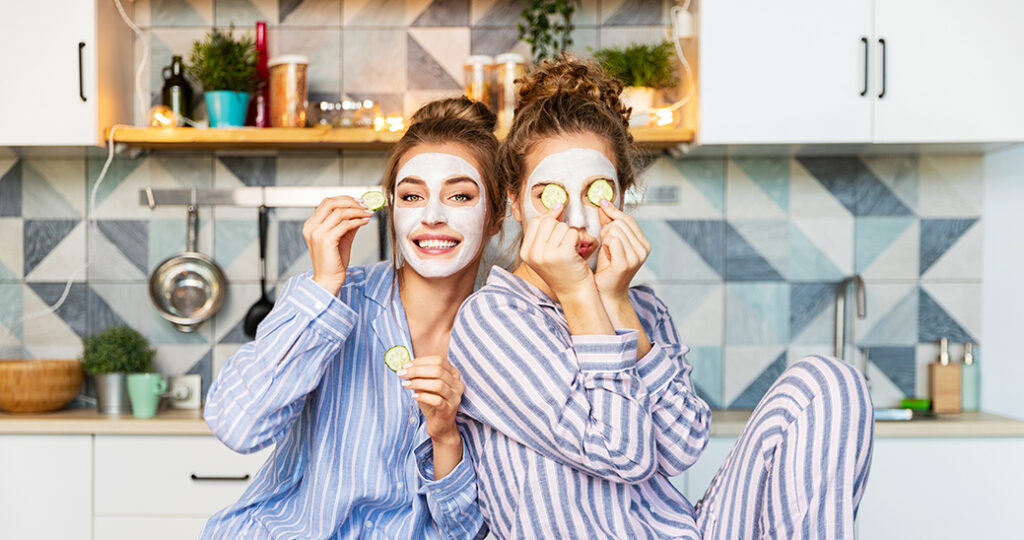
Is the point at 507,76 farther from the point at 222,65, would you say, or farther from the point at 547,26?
the point at 222,65

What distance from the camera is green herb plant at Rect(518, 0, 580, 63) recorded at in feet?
7.98

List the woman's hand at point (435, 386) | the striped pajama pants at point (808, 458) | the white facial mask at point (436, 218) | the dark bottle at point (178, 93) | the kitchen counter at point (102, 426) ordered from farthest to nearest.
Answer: the dark bottle at point (178, 93), the kitchen counter at point (102, 426), the white facial mask at point (436, 218), the woman's hand at point (435, 386), the striped pajama pants at point (808, 458)

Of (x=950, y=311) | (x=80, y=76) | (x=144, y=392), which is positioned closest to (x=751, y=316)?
(x=950, y=311)

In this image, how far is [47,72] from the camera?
2.22 metres

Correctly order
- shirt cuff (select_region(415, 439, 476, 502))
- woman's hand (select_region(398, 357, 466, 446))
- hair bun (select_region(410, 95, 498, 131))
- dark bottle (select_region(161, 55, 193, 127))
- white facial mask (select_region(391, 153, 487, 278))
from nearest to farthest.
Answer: woman's hand (select_region(398, 357, 466, 446))
shirt cuff (select_region(415, 439, 476, 502))
white facial mask (select_region(391, 153, 487, 278))
hair bun (select_region(410, 95, 498, 131))
dark bottle (select_region(161, 55, 193, 127))

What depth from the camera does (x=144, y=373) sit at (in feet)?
7.89

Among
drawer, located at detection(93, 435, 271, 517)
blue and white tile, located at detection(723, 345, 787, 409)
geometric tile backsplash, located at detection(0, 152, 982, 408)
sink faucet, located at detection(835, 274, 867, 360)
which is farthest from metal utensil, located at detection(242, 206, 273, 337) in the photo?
sink faucet, located at detection(835, 274, 867, 360)

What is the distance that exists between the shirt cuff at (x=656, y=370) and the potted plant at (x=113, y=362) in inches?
64.2

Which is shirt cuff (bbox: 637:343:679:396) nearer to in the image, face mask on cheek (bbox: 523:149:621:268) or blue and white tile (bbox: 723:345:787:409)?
face mask on cheek (bbox: 523:149:621:268)

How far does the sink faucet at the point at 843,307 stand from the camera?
8.23 feet

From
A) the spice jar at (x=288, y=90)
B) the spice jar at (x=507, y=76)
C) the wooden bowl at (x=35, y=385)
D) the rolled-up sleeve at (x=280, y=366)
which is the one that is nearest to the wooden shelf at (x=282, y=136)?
the spice jar at (x=288, y=90)

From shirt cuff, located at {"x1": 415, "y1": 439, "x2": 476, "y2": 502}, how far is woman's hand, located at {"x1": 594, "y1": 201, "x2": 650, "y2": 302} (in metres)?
0.36

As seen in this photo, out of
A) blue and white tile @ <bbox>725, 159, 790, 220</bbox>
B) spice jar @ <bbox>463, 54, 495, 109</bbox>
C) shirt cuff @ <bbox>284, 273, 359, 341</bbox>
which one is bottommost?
shirt cuff @ <bbox>284, 273, 359, 341</bbox>

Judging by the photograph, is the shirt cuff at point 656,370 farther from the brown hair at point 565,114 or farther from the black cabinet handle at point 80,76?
the black cabinet handle at point 80,76
